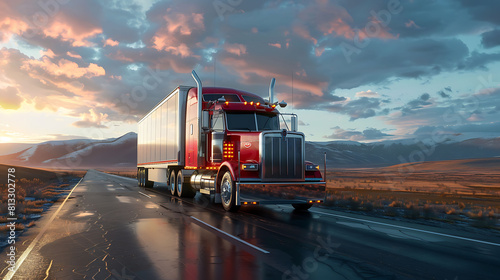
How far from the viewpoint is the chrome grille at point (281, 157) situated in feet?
40.8

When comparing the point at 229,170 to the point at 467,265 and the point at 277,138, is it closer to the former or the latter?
the point at 277,138

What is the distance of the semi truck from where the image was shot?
12375 millimetres

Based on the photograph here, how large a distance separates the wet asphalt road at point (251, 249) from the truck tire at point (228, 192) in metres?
0.87

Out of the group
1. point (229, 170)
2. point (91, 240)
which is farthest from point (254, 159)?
point (91, 240)

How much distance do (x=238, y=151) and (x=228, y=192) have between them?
4.95ft

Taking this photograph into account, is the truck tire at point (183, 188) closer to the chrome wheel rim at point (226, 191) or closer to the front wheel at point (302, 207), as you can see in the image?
the chrome wheel rim at point (226, 191)

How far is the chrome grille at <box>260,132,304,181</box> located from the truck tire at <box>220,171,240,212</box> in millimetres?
1052

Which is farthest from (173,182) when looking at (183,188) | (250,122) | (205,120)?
(250,122)

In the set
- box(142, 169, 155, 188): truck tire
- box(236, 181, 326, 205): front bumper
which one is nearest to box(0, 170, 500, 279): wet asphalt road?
box(236, 181, 326, 205): front bumper

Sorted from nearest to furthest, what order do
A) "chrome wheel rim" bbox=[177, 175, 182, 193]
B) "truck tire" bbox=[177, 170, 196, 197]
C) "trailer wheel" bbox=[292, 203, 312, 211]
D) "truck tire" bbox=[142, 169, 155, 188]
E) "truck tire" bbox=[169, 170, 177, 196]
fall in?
"trailer wheel" bbox=[292, 203, 312, 211]
"truck tire" bbox=[177, 170, 196, 197]
"chrome wheel rim" bbox=[177, 175, 182, 193]
"truck tire" bbox=[169, 170, 177, 196]
"truck tire" bbox=[142, 169, 155, 188]

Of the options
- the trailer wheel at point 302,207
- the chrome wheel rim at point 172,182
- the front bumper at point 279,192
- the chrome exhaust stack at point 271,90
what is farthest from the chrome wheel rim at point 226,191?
the chrome wheel rim at point 172,182

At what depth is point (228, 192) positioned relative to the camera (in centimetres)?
1295

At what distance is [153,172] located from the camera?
83.4 feet

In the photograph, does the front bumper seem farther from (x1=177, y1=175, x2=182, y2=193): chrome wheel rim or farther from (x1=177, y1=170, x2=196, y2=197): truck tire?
(x1=177, y1=175, x2=182, y2=193): chrome wheel rim
